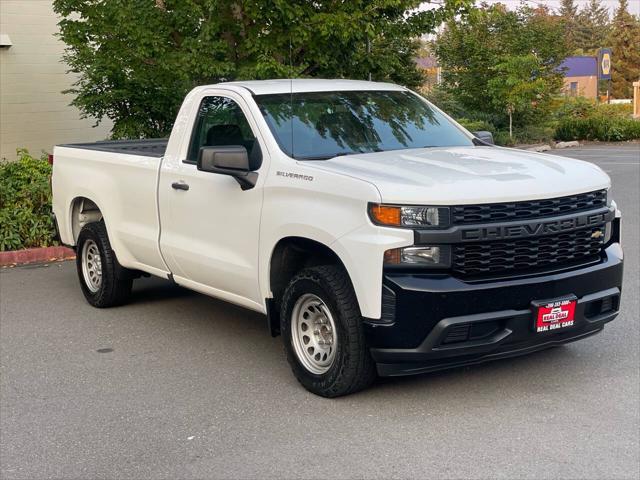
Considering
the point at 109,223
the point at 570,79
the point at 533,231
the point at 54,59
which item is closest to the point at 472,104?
the point at 54,59

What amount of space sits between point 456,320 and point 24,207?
7.62m

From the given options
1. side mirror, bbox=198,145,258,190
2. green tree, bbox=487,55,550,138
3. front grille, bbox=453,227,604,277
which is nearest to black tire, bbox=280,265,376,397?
front grille, bbox=453,227,604,277

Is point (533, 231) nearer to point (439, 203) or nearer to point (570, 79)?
point (439, 203)

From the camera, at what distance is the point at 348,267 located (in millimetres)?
5477

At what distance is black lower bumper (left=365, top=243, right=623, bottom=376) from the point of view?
207 inches

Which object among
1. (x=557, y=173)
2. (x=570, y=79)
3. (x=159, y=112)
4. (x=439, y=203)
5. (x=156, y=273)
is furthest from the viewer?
(x=570, y=79)

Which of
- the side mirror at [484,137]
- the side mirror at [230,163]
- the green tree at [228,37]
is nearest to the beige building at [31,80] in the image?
the green tree at [228,37]

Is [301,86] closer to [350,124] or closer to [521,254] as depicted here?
[350,124]

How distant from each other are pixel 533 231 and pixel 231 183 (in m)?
2.18

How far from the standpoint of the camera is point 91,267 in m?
8.80

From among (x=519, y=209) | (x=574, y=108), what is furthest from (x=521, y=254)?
(x=574, y=108)

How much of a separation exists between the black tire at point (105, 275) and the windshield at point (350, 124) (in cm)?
239

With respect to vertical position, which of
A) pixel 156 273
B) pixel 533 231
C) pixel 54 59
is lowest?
pixel 156 273

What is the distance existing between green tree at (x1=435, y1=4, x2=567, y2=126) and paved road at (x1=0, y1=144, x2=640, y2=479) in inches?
835
